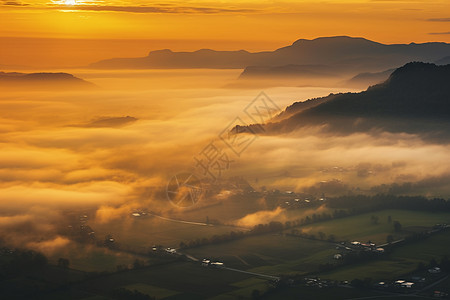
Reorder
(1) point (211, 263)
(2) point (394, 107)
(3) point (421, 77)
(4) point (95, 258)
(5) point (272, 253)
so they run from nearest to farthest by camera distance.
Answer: (1) point (211, 263) < (4) point (95, 258) < (5) point (272, 253) < (3) point (421, 77) < (2) point (394, 107)

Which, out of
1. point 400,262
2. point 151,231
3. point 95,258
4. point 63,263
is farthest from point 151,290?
point 400,262

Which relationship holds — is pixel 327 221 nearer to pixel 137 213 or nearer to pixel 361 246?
pixel 361 246

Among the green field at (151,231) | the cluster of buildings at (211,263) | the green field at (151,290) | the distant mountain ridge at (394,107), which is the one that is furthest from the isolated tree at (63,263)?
the distant mountain ridge at (394,107)

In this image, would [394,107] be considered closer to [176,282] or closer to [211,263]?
[211,263]

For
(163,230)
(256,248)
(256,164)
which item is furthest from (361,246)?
(256,164)

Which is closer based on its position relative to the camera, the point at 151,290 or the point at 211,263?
the point at 151,290
